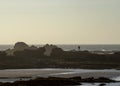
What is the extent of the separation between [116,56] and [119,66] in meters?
15.8

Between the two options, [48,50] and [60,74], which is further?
[48,50]

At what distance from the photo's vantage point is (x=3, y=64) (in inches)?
3755

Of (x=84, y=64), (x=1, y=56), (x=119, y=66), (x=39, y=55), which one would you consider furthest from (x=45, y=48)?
(x=119, y=66)

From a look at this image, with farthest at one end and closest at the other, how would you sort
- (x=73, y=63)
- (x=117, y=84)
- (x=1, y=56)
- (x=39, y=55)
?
(x=39, y=55) → (x=1, y=56) → (x=73, y=63) → (x=117, y=84)

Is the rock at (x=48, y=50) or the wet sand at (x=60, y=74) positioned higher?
the rock at (x=48, y=50)

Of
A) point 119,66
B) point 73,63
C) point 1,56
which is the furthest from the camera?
point 1,56

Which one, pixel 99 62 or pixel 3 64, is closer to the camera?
pixel 3 64

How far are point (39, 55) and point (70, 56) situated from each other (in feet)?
27.4

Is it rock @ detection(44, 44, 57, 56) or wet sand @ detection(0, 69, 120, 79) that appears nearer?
wet sand @ detection(0, 69, 120, 79)

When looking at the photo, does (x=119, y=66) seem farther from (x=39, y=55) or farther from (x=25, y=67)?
(x=39, y=55)

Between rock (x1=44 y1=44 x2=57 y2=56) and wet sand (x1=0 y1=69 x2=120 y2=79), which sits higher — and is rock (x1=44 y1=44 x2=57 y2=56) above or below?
above

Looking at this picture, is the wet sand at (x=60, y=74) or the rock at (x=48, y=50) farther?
the rock at (x=48, y=50)

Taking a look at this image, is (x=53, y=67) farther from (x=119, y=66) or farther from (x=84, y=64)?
(x=119, y=66)

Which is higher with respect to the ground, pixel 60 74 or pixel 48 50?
pixel 48 50
